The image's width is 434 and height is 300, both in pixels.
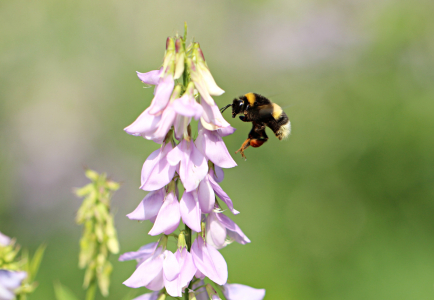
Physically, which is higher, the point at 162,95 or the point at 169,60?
the point at 169,60

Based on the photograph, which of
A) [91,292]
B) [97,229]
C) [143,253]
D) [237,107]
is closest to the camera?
[143,253]

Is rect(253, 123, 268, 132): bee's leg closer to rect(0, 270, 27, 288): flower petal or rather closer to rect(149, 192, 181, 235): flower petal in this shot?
rect(149, 192, 181, 235): flower petal

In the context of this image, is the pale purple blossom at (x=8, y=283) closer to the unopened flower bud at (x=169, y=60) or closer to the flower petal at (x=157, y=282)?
the flower petal at (x=157, y=282)

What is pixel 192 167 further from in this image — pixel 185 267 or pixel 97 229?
pixel 97 229

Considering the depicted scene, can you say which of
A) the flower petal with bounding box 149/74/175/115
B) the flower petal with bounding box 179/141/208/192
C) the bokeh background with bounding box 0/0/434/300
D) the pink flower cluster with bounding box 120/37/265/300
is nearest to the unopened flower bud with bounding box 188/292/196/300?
the pink flower cluster with bounding box 120/37/265/300

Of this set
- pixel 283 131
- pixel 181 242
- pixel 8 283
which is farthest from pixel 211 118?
pixel 283 131

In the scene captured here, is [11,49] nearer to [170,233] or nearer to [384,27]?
[384,27]
